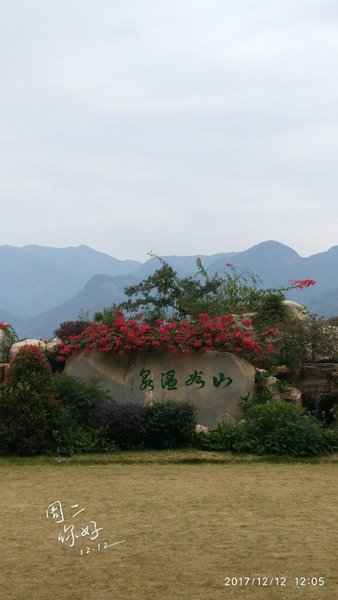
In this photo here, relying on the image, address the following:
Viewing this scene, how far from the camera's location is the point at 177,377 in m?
12.6

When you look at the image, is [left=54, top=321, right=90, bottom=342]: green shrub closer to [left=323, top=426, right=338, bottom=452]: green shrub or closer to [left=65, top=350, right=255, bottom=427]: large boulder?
[left=65, top=350, right=255, bottom=427]: large boulder

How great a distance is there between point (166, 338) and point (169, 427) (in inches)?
74.2

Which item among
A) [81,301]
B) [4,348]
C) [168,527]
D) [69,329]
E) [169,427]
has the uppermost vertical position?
[81,301]

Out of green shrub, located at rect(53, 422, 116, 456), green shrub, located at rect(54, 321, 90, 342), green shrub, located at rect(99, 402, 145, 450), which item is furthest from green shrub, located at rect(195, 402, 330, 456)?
green shrub, located at rect(54, 321, 90, 342)

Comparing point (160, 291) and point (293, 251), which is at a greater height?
point (293, 251)

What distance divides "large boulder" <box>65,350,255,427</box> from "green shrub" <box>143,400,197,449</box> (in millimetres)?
1098

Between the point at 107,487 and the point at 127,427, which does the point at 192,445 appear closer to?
the point at 127,427

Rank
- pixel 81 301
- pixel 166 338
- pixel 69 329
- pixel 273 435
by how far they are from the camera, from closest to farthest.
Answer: pixel 273 435 → pixel 166 338 → pixel 69 329 → pixel 81 301

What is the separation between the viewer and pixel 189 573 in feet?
18.4

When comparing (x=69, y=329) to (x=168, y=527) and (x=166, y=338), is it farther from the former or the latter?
(x=168, y=527)

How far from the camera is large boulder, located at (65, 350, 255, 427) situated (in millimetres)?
12422

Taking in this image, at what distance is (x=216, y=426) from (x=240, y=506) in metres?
4.42

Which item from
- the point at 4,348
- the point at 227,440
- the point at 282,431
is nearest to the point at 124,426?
the point at 227,440

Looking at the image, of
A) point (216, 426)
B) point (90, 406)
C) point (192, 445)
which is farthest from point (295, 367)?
point (90, 406)
